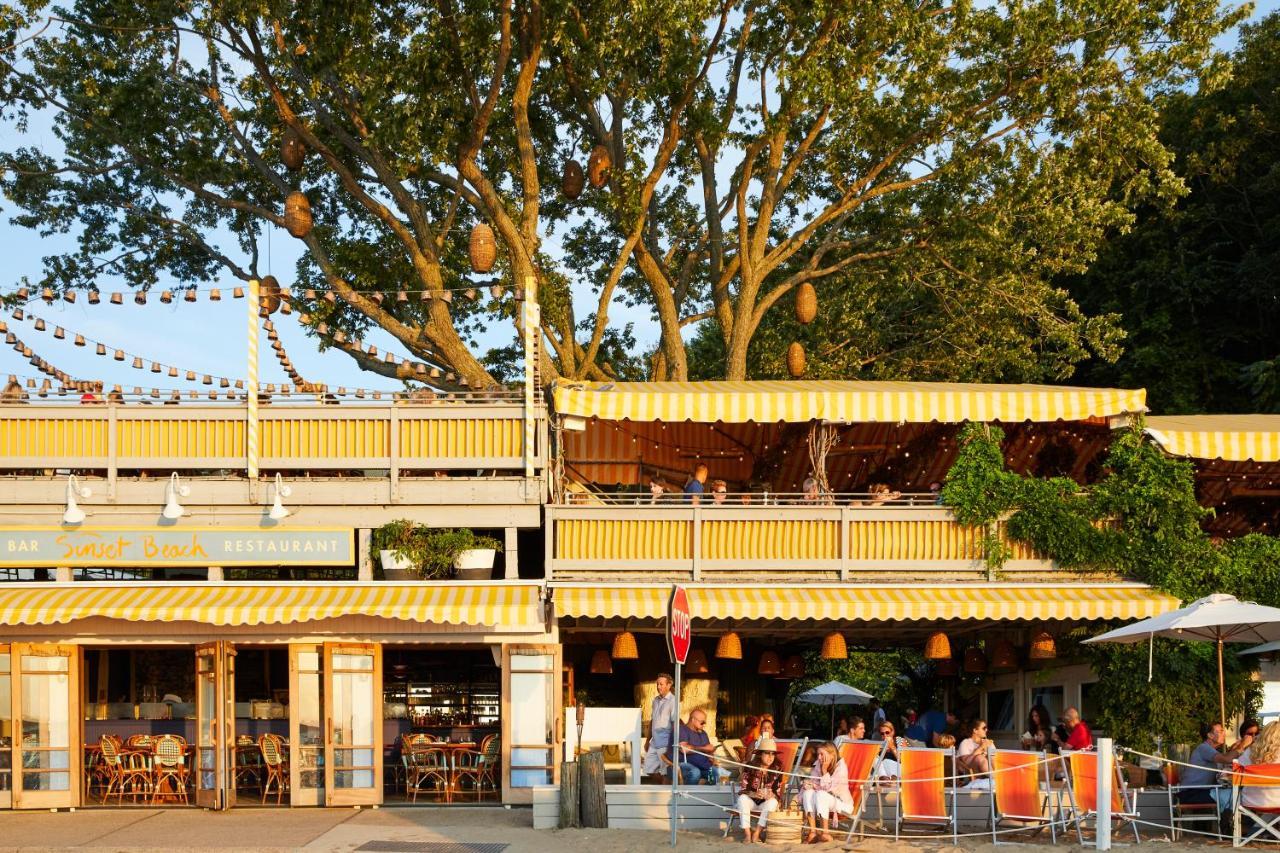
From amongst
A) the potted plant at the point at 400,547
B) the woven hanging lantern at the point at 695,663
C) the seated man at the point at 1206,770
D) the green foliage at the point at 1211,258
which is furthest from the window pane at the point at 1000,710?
the green foliage at the point at 1211,258

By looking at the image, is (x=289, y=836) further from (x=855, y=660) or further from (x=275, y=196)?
(x=855, y=660)

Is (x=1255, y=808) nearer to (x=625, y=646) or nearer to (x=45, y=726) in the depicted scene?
(x=625, y=646)

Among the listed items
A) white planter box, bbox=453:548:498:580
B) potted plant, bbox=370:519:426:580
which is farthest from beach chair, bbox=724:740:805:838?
potted plant, bbox=370:519:426:580

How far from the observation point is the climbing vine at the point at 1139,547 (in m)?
19.7

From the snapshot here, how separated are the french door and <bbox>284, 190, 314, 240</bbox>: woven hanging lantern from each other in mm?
8428

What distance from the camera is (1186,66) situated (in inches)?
1013

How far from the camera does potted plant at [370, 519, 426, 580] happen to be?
65.1 feet

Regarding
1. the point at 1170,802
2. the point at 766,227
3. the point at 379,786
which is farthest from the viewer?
the point at 766,227

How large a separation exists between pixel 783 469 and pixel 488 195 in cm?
650

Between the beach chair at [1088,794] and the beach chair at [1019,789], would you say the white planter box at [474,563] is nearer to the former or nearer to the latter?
the beach chair at [1019,789]

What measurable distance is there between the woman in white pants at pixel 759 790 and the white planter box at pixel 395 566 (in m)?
5.63

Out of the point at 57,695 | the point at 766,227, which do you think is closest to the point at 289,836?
the point at 57,695

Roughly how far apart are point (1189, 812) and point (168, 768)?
40.9 ft

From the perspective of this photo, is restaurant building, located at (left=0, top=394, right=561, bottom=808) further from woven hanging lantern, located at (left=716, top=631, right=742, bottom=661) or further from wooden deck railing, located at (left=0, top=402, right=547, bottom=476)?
woven hanging lantern, located at (left=716, top=631, right=742, bottom=661)
